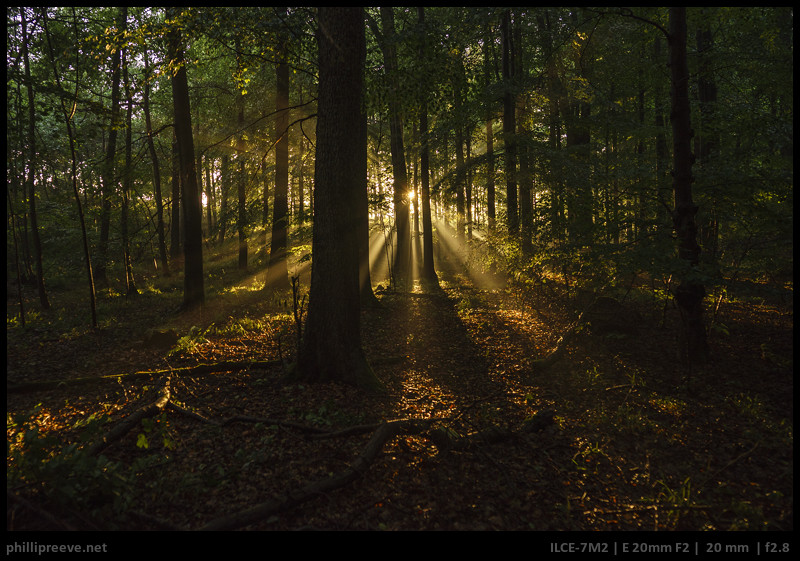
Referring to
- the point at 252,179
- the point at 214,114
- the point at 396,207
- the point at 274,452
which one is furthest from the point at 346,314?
the point at 214,114

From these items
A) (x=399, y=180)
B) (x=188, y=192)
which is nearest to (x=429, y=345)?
(x=399, y=180)

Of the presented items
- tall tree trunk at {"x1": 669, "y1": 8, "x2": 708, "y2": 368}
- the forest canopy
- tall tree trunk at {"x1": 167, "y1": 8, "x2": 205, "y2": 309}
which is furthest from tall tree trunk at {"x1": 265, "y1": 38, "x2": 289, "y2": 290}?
tall tree trunk at {"x1": 669, "y1": 8, "x2": 708, "y2": 368}

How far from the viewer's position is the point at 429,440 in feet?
17.7

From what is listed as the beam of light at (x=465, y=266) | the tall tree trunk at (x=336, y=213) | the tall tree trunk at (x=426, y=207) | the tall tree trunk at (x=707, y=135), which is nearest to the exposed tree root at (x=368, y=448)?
the tall tree trunk at (x=336, y=213)

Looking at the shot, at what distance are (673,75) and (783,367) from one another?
576 cm

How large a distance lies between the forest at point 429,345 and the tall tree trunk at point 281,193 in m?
0.12

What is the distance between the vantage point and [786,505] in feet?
13.6

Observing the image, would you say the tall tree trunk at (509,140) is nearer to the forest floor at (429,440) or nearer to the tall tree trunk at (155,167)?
the forest floor at (429,440)

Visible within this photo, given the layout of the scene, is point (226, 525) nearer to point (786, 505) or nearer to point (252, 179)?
point (786, 505)

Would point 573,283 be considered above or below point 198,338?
above

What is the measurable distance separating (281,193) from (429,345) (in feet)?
27.3

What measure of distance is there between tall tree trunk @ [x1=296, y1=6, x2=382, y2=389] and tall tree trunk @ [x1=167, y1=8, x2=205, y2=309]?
718cm

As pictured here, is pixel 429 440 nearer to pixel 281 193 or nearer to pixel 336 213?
pixel 336 213

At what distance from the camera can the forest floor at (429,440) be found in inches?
153
